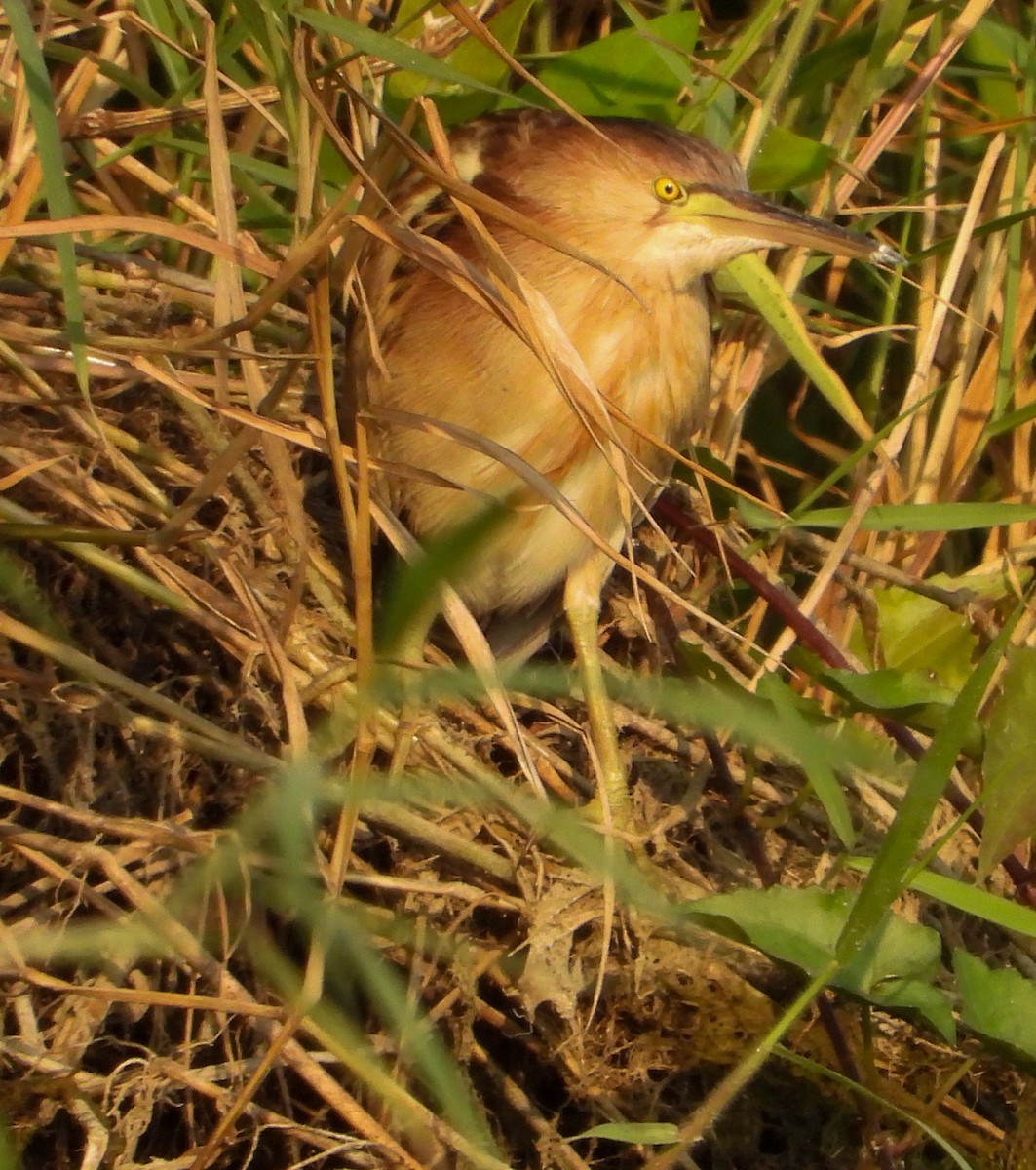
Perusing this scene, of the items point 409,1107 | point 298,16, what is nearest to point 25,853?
point 409,1107

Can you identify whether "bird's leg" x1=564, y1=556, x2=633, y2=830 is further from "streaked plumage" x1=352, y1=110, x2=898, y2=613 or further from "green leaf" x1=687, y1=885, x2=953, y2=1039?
"green leaf" x1=687, y1=885, x2=953, y2=1039

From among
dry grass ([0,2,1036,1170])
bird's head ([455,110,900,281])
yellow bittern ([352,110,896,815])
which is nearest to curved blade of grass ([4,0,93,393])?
dry grass ([0,2,1036,1170])

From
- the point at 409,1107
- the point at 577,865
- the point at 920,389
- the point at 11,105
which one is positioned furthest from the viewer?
the point at 920,389

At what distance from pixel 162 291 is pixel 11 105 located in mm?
205

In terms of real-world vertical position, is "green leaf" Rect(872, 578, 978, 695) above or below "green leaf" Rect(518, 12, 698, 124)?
below

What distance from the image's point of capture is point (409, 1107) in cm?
99

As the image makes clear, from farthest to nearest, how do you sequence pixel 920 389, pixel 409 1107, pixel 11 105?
pixel 920 389 → pixel 11 105 → pixel 409 1107

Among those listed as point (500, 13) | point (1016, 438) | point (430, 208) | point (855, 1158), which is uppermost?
point (500, 13)

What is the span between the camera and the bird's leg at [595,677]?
4.36 feet

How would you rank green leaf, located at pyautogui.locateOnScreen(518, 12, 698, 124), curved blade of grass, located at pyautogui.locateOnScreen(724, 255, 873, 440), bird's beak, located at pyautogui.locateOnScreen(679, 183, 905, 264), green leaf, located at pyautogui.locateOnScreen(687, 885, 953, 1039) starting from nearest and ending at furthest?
1. green leaf, located at pyautogui.locateOnScreen(687, 885, 953, 1039)
2. bird's beak, located at pyautogui.locateOnScreen(679, 183, 905, 264)
3. curved blade of grass, located at pyautogui.locateOnScreen(724, 255, 873, 440)
4. green leaf, located at pyautogui.locateOnScreen(518, 12, 698, 124)

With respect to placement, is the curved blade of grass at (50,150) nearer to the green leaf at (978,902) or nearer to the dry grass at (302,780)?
the dry grass at (302,780)

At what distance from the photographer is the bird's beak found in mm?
1327

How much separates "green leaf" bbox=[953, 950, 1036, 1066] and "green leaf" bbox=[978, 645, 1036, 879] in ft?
0.21

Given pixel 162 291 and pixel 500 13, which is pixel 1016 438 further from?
pixel 162 291
